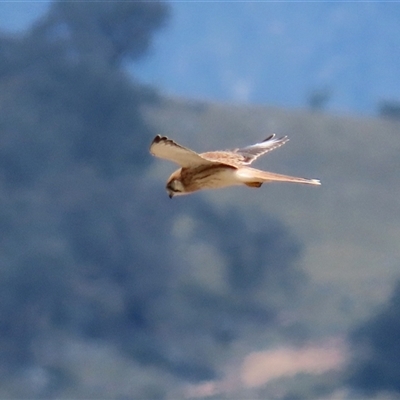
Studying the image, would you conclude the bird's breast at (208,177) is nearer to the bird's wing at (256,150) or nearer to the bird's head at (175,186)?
the bird's head at (175,186)

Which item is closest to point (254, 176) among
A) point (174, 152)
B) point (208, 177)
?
point (208, 177)

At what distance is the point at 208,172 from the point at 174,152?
290mm

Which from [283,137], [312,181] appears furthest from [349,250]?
[312,181]

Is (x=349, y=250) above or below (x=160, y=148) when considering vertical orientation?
above

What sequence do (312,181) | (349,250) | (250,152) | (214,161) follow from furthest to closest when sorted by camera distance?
(349,250)
(250,152)
(214,161)
(312,181)

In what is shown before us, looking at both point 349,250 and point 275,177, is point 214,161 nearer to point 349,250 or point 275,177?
point 275,177

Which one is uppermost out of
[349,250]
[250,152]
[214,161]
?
[349,250]

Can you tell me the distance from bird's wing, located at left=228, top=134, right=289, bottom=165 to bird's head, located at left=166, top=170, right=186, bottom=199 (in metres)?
0.29

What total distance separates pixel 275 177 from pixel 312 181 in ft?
0.59

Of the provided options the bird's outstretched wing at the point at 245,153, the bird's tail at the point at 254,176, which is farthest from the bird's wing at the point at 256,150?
the bird's tail at the point at 254,176

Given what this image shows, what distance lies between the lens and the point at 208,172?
409cm

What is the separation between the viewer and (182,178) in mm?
4188

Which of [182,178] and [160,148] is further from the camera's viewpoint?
[182,178]

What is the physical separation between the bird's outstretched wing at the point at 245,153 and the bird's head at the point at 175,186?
156 millimetres
